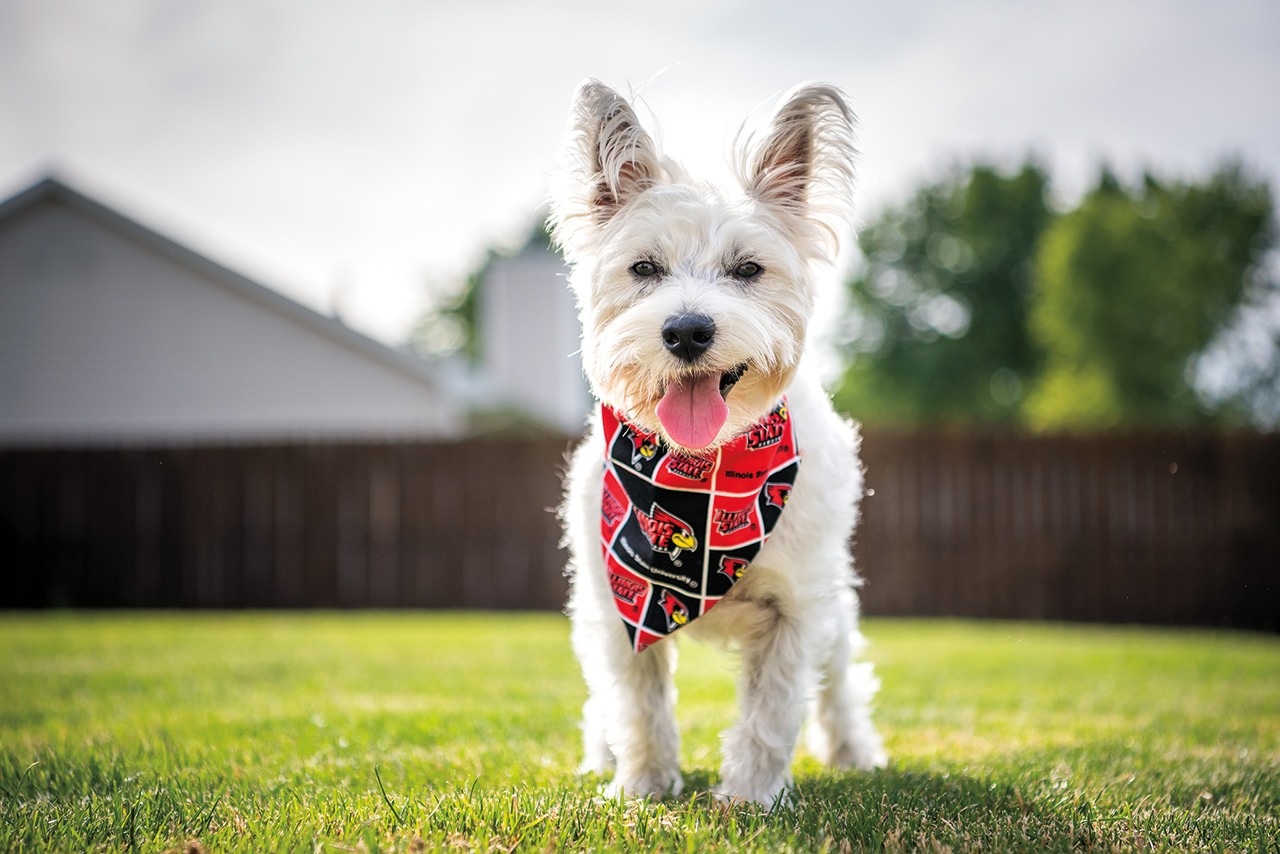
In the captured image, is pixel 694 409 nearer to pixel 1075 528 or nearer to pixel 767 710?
pixel 767 710

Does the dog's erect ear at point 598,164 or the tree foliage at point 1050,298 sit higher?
the tree foliage at point 1050,298

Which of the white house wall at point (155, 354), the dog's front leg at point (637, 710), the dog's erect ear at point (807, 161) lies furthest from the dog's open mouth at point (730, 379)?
the white house wall at point (155, 354)

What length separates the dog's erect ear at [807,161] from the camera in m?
3.77

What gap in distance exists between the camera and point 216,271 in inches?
809

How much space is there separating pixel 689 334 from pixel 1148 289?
34.8m

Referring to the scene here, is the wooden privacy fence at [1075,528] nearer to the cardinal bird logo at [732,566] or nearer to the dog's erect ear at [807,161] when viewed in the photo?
the dog's erect ear at [807,161]

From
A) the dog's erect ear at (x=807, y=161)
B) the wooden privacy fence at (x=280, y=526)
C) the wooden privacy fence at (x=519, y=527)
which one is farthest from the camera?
the wooden privacy fence at (x=280, y=526)

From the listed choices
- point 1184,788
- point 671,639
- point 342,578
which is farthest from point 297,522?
point 1184,788

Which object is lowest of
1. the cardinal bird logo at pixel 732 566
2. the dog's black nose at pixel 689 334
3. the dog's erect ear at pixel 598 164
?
the cardinal bird logo at pixel 732 566

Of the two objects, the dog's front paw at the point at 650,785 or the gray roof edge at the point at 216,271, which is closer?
the dog's front paw at the point at 650,785

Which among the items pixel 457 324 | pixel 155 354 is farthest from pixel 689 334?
pixel 457 324

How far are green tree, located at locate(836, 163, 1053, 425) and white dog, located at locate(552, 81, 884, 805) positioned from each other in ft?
118

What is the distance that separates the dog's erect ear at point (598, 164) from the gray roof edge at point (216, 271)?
17.3m

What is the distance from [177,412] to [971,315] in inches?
1243
